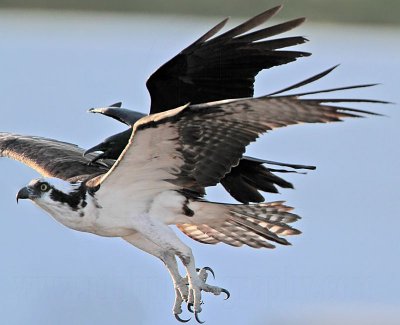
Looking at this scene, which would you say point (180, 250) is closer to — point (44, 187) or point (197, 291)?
point (197, 291)

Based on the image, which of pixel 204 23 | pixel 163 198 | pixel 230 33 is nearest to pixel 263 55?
pixel 230 33

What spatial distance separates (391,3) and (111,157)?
1201 centimetres

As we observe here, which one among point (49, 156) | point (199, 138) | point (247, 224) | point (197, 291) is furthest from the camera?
point (49, 156)

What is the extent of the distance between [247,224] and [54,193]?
1048mm

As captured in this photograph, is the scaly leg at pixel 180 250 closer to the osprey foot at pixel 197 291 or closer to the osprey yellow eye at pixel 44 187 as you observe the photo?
the osprey foot at pixel 197 291

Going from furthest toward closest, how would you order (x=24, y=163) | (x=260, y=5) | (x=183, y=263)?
(x=260, y=5) → (x=24, y=163) → (x=183, y=263)

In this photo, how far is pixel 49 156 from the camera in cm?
707

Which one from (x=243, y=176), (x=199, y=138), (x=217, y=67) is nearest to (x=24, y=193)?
(x=199, y=138)

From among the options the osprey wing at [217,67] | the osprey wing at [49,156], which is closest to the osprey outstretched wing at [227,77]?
the osprey wing at [217,67]

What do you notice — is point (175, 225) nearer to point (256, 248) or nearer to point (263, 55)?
point (256, 248)

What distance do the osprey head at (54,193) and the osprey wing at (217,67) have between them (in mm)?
796

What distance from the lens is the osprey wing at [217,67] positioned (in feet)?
21.8

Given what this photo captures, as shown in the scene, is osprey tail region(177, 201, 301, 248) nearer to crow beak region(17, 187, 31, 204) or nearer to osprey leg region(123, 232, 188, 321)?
osprey leg region(123, 232, 188, 321)

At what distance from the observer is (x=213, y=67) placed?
680 centimetres
